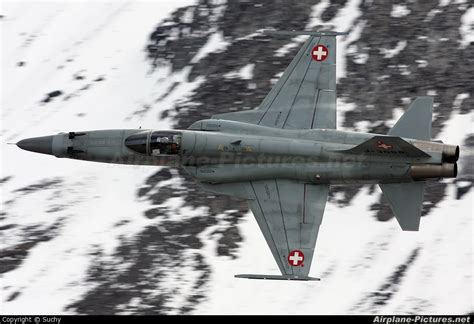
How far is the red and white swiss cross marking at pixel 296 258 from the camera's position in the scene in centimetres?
3281

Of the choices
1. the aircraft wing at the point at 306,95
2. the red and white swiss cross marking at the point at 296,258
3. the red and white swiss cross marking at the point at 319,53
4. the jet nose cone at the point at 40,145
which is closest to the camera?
the red and white swiss cross marking at the point at 296,258

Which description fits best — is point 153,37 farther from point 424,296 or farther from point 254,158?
point 424,296

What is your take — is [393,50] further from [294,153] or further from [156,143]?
[156,143]

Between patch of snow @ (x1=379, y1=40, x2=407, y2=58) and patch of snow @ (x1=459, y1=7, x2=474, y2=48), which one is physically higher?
patch of snow @ (x1=459, y1=7, x2=474, y2=48)

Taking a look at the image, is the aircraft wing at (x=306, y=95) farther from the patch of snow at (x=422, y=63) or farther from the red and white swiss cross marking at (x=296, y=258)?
the patch of snow at (x=422, y=63)

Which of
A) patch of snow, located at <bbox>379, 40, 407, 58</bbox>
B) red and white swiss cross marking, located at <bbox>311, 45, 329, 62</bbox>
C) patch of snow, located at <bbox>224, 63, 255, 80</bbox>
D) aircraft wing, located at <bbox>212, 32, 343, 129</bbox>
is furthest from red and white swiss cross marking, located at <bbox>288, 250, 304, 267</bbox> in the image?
patch of snow, located at <bbox>379, 40, 407, 58</bbox>

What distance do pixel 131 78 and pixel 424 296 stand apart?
18.3 meters

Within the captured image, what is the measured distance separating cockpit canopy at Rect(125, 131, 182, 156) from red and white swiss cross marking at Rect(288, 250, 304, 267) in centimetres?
533

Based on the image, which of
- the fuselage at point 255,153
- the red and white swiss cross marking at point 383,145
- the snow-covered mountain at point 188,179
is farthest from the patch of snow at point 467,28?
the red and white swiss cross marking at point 383,145

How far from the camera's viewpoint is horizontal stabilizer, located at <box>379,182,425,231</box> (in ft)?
106

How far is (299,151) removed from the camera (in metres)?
32.8

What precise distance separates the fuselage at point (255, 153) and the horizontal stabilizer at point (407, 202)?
1.45 ft

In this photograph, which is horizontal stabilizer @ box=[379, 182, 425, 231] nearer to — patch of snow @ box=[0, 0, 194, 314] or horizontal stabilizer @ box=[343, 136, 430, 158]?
horizontal stabilizer @ box=[343, 136, 430, 158]

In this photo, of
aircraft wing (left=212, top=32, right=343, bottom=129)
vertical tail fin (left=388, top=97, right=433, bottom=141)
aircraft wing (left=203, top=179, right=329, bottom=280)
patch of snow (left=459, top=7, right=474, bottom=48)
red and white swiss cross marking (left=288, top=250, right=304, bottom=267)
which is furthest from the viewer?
patch of snow (left=459, top=7, right=474, bottom=48)
